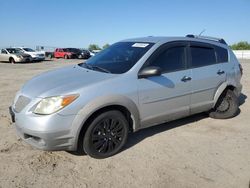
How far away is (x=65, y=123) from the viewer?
354 centimetres

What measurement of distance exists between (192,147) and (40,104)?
Answer: 2413mm

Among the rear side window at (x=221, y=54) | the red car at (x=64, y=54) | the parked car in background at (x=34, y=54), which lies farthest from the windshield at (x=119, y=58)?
the red car at (x=64, y=54)

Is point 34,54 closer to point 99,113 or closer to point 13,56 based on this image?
point 13,56

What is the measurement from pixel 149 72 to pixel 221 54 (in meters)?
2.25

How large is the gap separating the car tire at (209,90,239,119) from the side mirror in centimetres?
224

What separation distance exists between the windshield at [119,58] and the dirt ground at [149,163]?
126 cm

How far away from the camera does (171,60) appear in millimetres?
4672

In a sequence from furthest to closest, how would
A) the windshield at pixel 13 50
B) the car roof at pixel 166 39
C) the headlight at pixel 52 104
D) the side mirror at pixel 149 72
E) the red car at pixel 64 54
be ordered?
the red car at pixel 64 54
the windshield at pixel 13 50
the car roof at pixel 166 39
the side mirror at pixel 149 72
the headlight at pixel 52 104

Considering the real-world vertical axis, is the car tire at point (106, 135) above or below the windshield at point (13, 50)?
below

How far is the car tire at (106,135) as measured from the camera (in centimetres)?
380

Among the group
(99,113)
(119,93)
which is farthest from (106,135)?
(119,93)

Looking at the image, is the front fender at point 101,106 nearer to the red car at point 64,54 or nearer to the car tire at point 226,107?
the car tire at point 226,107

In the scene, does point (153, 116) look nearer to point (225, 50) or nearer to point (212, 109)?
point (212, 109)

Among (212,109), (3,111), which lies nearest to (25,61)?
(3,111)
